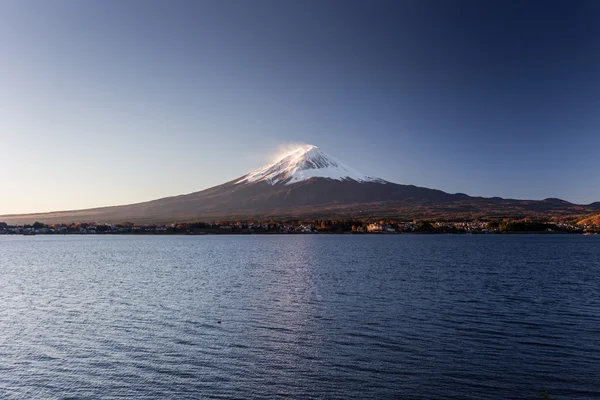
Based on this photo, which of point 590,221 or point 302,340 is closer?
point 302,340

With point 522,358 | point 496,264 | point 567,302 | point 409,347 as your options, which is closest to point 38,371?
point 409,347

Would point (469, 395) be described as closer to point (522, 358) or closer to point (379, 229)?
point (522, 358)

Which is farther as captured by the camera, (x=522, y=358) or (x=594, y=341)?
(x=594, y=341)

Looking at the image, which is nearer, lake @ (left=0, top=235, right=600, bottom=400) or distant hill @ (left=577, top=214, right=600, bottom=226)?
lake @ (left=0, top=235, right=600, bottom=400)

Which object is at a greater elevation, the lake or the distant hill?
the distant hill

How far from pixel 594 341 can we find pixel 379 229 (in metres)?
171

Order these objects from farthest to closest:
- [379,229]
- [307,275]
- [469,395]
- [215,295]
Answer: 1. [379,229]
2. [307,275]
3. [215,295]
4. [469,395]

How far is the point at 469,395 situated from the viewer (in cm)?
1543

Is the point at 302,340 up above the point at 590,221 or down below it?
below

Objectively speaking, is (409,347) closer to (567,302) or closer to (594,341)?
(594,341)

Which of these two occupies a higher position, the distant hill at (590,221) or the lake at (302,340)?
the distant hill at (590,221)

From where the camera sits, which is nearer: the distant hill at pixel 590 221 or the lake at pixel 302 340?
the lake at pixel 302 340

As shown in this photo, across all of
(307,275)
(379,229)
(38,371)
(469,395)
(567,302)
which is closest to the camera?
(469,395)

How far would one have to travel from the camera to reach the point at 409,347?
20500 mm
